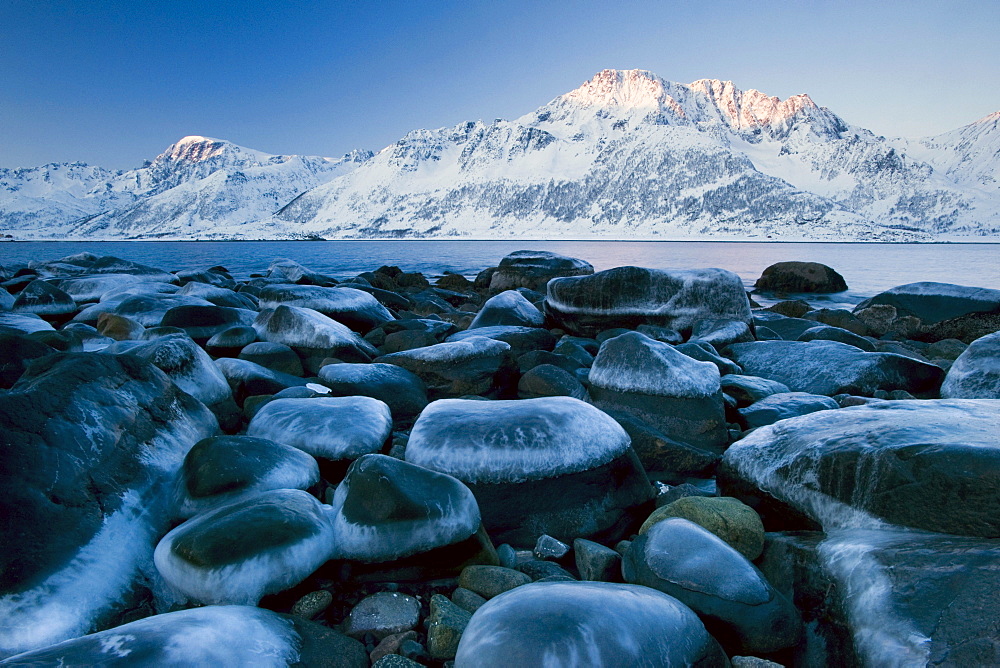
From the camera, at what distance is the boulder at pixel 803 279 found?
1759 centimetres

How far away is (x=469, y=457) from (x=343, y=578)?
0.85m

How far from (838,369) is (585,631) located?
4.98m

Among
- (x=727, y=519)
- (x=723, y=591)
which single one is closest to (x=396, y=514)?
(x=723, y=591)

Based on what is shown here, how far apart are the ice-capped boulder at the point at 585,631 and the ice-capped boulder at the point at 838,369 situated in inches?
170

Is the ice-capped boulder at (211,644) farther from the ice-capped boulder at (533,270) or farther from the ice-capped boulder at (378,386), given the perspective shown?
the ice-capped boulder at (533,270)

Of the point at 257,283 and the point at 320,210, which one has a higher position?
the point at 320,210

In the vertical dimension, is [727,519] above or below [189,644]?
below

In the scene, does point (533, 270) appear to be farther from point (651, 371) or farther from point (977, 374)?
point (977, 374)

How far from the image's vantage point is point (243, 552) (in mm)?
1918

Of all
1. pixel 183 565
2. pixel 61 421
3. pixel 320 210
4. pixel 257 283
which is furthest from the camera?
pixel 320 210

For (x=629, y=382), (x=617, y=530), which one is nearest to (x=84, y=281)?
(x=629, y=382)

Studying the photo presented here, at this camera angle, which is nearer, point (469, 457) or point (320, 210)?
point (469, 457)

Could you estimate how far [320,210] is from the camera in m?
196

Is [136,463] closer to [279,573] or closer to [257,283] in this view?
[279,573]
